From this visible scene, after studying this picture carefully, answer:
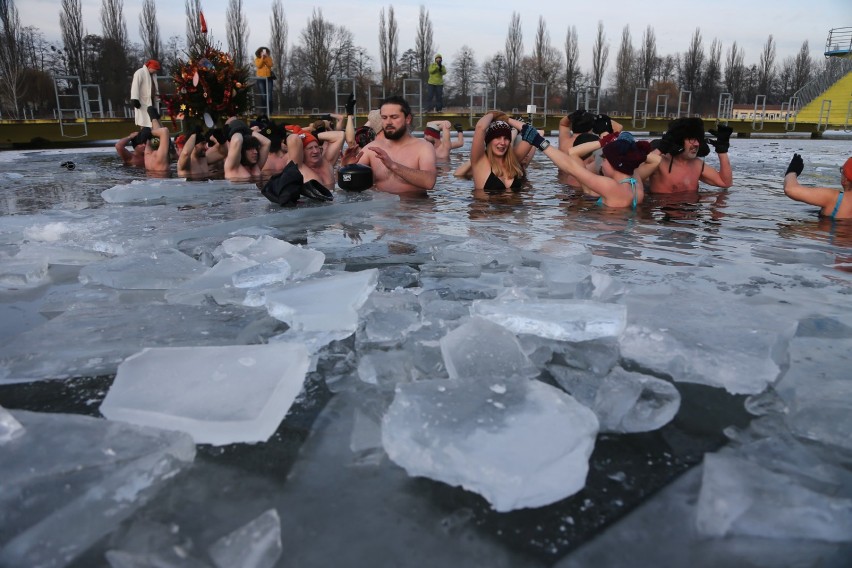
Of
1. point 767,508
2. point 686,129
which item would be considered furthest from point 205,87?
point 767,508

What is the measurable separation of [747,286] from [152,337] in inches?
84.4

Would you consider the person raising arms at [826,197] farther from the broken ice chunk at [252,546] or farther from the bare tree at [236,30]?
the bare tree at [236,30]

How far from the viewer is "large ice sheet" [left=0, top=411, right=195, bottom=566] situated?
2.75 ft

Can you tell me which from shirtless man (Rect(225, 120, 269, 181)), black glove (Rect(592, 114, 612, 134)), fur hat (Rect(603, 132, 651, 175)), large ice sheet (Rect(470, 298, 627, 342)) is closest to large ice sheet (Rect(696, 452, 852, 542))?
large ice sheet (Rect(470, 298, 627, 342))

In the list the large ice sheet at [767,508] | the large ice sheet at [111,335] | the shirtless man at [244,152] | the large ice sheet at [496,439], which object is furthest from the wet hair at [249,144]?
the large ice sheet at [767,508]

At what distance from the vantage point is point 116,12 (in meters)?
26.8

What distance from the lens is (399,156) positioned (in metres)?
5.02

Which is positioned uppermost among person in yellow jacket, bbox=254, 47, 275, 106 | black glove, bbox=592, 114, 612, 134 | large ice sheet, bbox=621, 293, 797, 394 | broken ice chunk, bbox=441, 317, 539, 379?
person in yellow jacket, bbox=254, 47, 275, 106

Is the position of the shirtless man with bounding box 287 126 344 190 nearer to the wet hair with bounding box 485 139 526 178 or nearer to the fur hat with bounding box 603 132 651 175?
the wet hair with bounding box 485 139 526 178

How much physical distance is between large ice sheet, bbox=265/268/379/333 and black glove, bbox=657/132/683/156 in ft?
12.9

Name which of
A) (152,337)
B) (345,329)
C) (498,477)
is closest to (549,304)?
(345,329)

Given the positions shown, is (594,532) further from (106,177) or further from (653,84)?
(653,84)

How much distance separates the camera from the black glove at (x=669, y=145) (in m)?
4.91

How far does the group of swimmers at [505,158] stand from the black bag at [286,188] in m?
0.12
